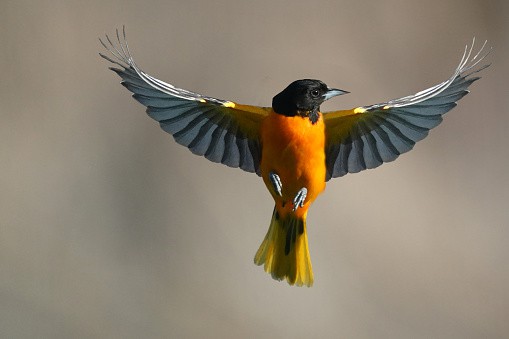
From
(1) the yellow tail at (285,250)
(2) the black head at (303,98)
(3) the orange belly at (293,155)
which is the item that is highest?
(2) the black head at (303,98)

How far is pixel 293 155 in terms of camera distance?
4.70 ft

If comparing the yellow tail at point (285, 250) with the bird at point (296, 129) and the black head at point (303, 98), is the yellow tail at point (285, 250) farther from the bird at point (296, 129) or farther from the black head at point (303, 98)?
the black head at point (303, 98)

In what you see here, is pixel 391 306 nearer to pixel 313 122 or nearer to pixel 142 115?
pixel 142 115

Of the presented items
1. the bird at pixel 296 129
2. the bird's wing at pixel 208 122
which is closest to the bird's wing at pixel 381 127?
the bird at pixel 296 129

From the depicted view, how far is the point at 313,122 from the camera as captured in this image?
4.81 feet

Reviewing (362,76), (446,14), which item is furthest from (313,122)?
(446,14)

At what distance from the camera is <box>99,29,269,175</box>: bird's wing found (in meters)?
1.39

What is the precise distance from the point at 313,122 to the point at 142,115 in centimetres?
291

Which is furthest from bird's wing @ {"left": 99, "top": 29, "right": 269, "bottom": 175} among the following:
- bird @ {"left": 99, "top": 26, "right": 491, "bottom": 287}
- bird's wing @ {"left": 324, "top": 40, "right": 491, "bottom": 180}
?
bird's wing @ {"left": 324, "top": 40, "right": 491, "bottom": 180}

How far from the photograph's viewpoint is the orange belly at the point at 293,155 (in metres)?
1.42

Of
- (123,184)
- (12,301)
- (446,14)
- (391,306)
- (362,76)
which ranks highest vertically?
(446,14)

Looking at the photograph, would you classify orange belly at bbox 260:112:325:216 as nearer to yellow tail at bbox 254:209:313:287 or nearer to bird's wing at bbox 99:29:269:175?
bird's wing at bbox 99:29:269:175

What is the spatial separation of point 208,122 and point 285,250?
34cm

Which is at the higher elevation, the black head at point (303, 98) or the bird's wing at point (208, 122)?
the black head at point (303, 98)
